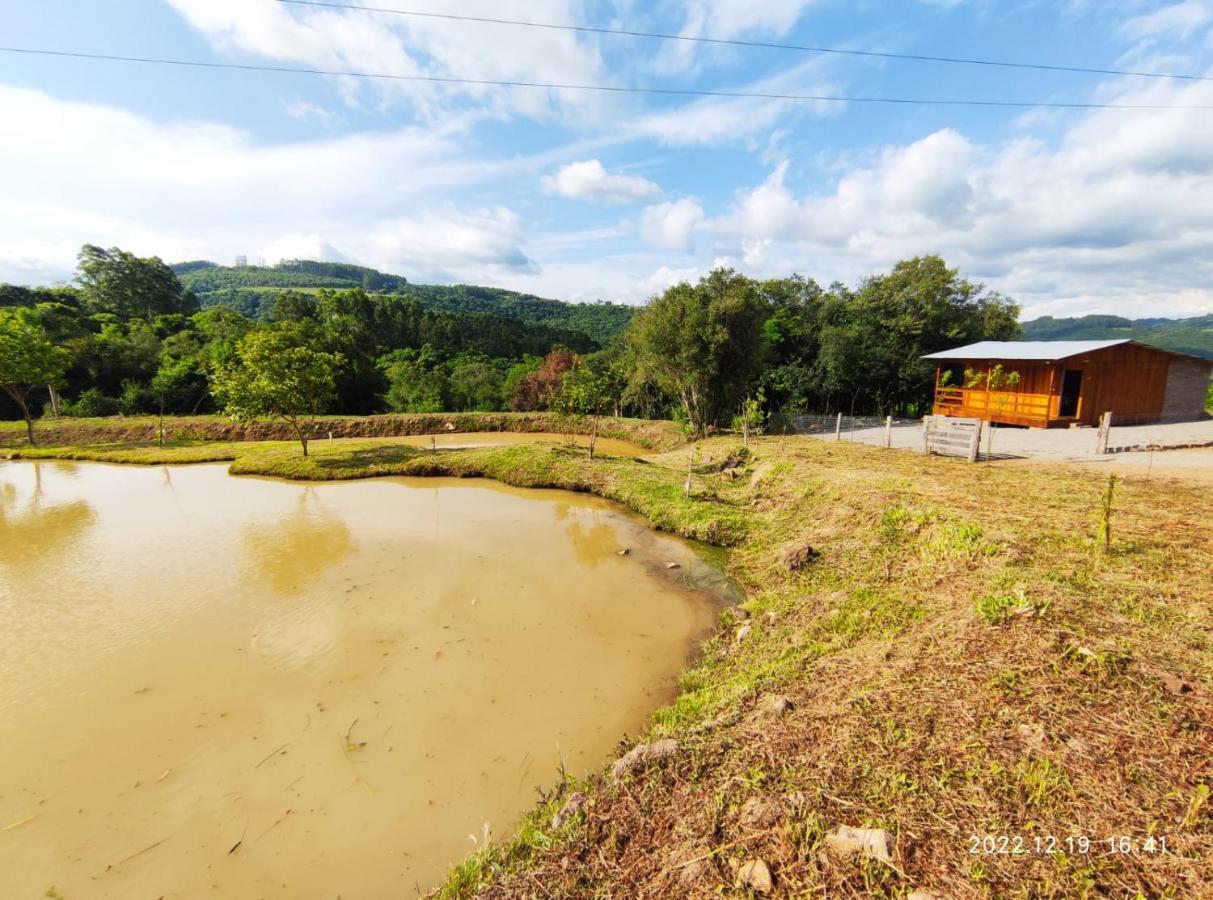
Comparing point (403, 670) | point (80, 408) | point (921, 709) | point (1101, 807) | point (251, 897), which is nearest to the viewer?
point (1101, 807)

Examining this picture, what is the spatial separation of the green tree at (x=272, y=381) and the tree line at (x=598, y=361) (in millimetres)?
56

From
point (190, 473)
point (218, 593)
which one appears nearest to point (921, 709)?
point (218, 593)

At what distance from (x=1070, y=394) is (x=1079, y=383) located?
102 cm

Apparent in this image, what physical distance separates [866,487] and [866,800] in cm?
805

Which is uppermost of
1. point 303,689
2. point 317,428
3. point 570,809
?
point 317,428

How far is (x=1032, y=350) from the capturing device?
62.7 ft

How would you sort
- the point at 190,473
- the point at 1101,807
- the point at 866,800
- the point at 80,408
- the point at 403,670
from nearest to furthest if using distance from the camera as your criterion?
the point at 1101,807
the point at 866,800
the point at 403,670
the point at 190,473
the point at 80,408

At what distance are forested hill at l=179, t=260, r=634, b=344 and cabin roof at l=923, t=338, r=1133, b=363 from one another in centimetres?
5594

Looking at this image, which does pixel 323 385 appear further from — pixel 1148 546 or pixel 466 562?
pixel 1148 546

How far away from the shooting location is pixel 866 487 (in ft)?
33.4

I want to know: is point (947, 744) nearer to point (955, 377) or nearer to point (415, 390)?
point (955, 377)

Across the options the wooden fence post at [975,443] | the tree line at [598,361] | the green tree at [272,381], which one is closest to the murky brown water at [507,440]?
the tree line at [598,361]

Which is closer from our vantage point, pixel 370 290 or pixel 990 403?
pixel 990 403

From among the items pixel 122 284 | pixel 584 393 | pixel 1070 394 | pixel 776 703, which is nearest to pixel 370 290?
pixel 122 284
